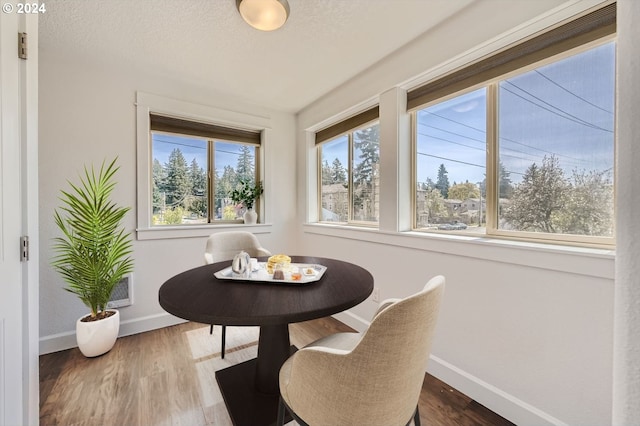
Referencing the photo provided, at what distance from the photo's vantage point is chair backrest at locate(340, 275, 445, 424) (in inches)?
28.1

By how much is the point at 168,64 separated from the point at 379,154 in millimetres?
1997

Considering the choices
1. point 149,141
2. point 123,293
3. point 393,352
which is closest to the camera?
point 393,352

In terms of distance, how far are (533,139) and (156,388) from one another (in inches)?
108

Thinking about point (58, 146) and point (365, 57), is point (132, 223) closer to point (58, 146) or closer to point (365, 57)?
point (58, 146)

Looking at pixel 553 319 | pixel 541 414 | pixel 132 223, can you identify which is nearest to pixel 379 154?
pixel 553 319

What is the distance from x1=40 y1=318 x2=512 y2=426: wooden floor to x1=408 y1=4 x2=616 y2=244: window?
109cm

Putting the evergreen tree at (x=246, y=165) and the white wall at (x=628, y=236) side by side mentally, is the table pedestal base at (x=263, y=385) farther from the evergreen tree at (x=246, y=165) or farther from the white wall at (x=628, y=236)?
the evergreen tree at (x=246, y=165)

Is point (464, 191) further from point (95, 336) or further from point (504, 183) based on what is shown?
point (95, 336)

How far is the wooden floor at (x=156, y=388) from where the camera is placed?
140cm

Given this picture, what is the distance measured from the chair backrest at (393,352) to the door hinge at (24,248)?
1.20 metres

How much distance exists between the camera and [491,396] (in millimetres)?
1457

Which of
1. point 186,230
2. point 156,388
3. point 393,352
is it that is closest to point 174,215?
point 186,230

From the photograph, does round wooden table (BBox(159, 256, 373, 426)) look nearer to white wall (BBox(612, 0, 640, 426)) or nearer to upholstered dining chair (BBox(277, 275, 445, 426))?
upholstered dining chair (BBox(277, 275, 445, 426))

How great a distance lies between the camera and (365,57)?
6.86ft
